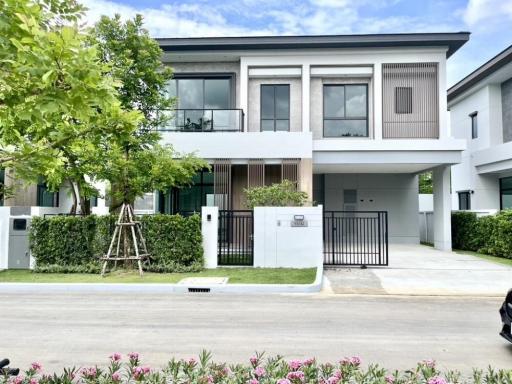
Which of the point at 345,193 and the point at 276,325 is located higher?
the point at 345,193

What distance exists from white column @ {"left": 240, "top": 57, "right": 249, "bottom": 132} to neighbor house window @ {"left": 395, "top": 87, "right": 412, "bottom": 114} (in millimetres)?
6756

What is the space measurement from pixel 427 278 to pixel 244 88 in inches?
453

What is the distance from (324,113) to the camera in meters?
20.0

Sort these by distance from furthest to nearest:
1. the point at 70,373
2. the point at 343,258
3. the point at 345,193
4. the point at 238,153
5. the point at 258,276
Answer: the point at 345,193 < the point at 238,153 < the point at 343,258 < the point at 258,276 < the point at 70,373

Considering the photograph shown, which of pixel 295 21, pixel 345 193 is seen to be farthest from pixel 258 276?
pixel 295 21

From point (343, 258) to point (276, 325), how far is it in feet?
29.2

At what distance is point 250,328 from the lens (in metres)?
6.91

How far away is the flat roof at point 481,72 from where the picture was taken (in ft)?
63.4

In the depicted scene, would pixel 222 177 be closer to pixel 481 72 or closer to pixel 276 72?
pixel 276 72

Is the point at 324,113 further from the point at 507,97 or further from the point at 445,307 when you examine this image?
the point at 445,307

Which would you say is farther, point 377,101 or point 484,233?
point 377,101

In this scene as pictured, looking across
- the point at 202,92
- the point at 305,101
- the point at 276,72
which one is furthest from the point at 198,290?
the point at 276,72

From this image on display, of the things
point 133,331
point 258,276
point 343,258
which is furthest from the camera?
point 343,258

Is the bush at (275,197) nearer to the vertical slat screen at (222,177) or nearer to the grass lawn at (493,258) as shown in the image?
the vertical slat screen at (222,177)
